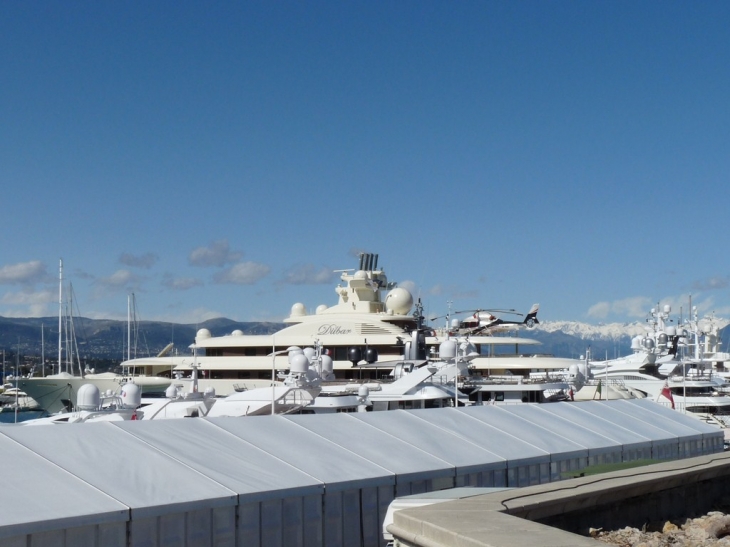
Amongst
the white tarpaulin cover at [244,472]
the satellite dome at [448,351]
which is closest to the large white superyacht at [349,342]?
the satellite dome at [448,351]

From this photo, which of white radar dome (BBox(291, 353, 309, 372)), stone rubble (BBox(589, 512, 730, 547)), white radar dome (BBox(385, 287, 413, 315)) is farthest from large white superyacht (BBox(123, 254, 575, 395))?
stone rubble (BBox(589, 512, 730, 547))

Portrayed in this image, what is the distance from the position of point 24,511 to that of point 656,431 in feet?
67.2

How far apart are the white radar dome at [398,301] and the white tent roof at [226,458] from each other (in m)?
59.8

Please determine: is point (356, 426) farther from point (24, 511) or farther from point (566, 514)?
point (566, 514)

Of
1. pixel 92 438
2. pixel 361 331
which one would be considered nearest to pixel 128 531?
pixel 92 438

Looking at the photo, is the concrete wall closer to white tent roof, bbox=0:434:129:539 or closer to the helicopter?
white tent roof, bbox=0:434:129:539

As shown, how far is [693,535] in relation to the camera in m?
9.39

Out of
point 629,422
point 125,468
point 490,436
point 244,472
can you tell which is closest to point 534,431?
point 490,436

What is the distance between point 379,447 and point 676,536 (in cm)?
888

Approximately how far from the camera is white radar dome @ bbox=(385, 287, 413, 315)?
7656 cm

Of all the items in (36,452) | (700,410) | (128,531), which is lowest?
(700,410)

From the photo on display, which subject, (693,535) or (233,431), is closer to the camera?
(693,535)

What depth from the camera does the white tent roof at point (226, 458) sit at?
14328 mm

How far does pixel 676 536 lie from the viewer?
31.2ft
